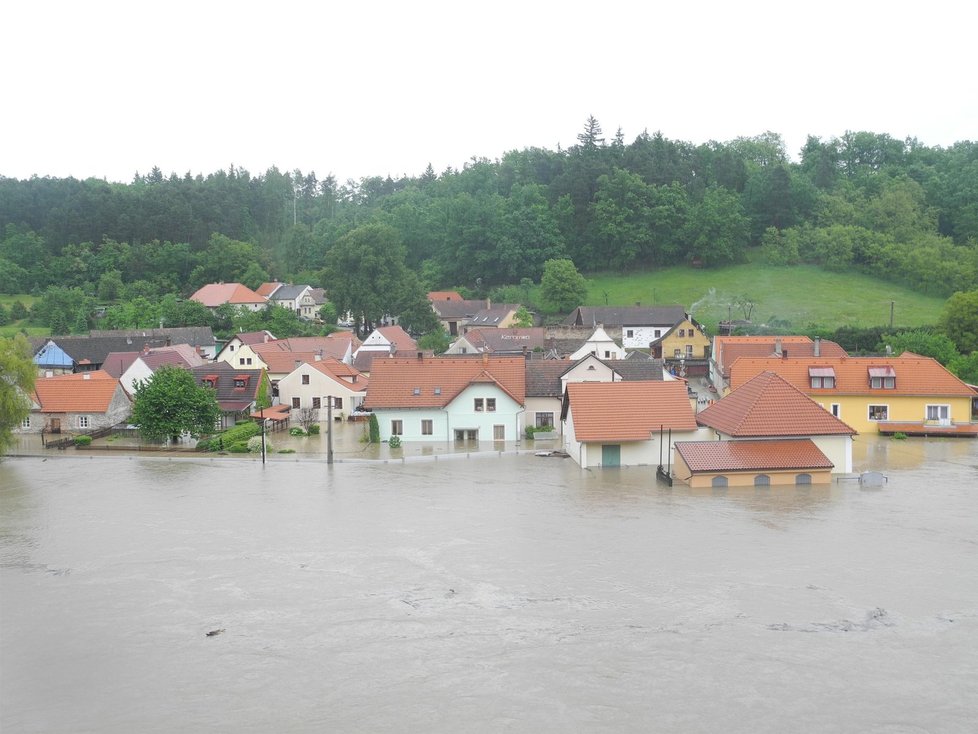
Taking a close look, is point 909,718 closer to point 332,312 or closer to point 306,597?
point 306,597

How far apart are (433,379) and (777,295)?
37382mm

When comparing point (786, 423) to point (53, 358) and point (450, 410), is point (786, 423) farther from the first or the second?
point (53, 358)

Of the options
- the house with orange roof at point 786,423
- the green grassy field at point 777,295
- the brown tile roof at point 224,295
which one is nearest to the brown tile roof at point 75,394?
the house with orange roof at point 786,423

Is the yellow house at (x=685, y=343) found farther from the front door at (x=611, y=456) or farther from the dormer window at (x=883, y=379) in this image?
the front door at (x=611, y=456)

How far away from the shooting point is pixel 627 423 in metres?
26.8

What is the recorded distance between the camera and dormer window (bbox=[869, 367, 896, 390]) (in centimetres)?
3206

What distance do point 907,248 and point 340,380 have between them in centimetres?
4597

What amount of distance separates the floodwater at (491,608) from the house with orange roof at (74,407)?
34.7 ft

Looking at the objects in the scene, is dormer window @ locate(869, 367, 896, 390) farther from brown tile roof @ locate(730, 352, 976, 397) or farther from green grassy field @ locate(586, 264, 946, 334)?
green grassy field @ locate(586, 264, 946, 334)

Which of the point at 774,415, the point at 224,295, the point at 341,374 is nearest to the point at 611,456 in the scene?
the point at 774,415

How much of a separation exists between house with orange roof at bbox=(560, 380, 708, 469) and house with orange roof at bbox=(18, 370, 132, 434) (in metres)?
17.7

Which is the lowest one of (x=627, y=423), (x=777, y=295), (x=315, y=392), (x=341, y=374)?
(x=627, y=423)

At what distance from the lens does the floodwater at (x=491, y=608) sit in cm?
1219

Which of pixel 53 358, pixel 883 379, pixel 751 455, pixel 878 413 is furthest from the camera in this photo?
pixel 53 358
